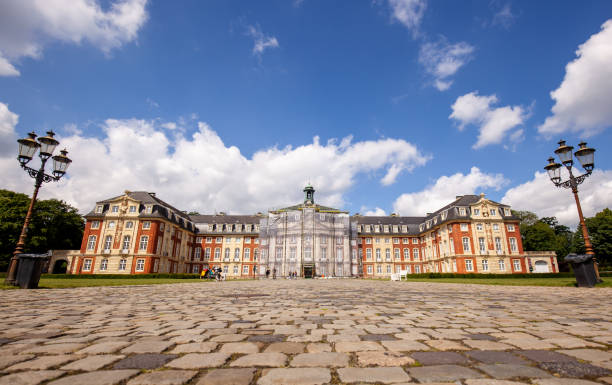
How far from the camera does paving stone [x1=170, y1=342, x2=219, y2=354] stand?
113 inches

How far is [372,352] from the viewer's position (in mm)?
2832

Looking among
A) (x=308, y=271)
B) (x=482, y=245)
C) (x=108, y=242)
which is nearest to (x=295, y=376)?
(x=308, y=271)

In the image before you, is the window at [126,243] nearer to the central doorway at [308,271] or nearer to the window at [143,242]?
the window at [143,242]

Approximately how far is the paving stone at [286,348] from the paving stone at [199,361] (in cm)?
45

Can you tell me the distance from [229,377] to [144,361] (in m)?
0.91

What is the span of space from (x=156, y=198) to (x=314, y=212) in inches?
1070

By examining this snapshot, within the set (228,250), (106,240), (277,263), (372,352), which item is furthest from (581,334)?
(228,250)

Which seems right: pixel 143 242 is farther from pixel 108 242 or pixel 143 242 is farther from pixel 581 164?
pixel 581 164

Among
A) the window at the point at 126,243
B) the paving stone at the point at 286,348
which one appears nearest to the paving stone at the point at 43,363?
the paving stone at the point at 286,348

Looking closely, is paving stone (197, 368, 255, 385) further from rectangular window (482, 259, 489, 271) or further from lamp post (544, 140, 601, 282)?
rectangular window (482, 259, 489, 271)

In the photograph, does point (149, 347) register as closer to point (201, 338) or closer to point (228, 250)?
point (201, 338)

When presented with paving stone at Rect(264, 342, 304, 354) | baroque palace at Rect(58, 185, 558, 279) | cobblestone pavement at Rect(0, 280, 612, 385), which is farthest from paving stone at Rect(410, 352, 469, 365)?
baroque palace at Rect(58, 185, 558, 279)

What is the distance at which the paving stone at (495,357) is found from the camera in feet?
8.26

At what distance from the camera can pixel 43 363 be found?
8.09 ft
